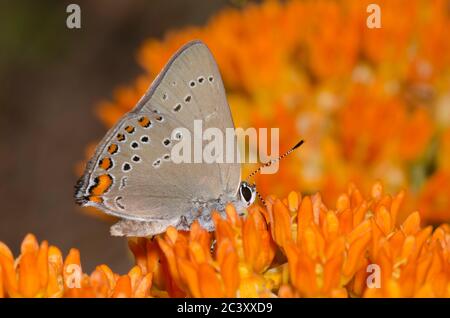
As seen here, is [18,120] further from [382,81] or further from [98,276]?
[98,276]

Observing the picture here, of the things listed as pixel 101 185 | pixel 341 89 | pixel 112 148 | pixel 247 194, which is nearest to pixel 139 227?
pixel 101 185

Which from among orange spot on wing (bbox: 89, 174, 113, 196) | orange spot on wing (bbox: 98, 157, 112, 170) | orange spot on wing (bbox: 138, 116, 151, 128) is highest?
orange spot on wing (bbox: 138, 116, 151, 128)

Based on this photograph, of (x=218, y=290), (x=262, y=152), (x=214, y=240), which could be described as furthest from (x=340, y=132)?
(x=218, y=290)

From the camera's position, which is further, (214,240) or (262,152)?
(262,152)

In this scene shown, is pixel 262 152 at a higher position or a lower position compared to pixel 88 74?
lower

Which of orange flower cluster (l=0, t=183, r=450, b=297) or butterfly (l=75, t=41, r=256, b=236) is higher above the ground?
butterfly (l=75, t=41, r=256, b=236)

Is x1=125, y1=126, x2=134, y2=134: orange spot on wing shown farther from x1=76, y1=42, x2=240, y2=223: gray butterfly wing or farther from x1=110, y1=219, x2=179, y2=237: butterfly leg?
x1=110, y1=219, x2=179, y2=237: butterfly leg

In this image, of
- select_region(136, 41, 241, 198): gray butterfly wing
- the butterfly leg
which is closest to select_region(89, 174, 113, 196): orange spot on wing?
the butterfly leg
